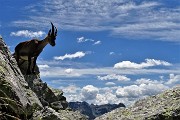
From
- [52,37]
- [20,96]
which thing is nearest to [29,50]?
[52,37]

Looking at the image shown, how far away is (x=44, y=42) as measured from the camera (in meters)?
29.1

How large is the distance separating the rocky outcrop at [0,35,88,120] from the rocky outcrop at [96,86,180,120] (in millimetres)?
2318

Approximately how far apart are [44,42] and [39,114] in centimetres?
1781

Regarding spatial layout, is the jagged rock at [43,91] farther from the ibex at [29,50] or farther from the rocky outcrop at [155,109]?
the rocky outcrop at [155,109]

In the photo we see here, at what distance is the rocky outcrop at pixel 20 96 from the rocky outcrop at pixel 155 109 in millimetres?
2318

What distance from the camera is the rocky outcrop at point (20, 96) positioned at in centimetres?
825

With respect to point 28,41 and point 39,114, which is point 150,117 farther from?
point 28,41

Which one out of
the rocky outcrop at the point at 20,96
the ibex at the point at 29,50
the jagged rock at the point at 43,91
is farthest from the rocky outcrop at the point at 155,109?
the ibex at the point at 29,50

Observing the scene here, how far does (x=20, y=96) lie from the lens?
30.4ft

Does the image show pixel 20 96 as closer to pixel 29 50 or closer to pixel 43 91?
pixel 43 91

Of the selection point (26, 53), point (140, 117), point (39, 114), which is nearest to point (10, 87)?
point (39, 114)

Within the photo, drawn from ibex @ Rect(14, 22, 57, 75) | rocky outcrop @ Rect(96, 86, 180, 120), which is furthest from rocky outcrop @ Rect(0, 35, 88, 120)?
ibex @ Rect(14, 22, 57, 75)

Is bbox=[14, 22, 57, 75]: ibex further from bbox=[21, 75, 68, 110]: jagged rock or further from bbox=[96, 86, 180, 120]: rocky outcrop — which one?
bbox=[96, 86, 180, 120]: rocky outcrop

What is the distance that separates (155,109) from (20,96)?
567 cm
